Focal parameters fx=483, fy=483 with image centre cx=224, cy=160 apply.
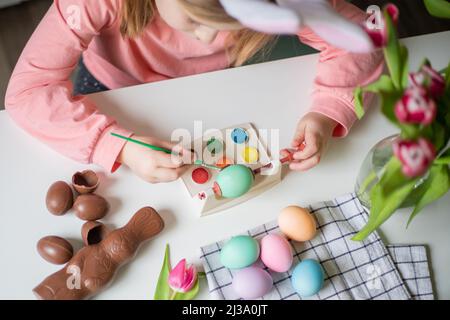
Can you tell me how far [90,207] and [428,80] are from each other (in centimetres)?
45

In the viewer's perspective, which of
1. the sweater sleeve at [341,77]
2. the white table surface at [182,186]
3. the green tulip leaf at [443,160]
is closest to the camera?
the green tulip leaf at [443,160]

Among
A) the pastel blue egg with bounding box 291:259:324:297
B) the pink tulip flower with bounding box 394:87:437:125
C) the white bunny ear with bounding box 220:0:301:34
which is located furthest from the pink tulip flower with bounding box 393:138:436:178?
the pastel blue egg with bounding box 291:259:324:297

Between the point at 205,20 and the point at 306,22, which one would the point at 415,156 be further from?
the point at 205,20

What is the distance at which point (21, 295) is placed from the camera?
625 mm

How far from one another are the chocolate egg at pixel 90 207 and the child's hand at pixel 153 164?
0.24 ft

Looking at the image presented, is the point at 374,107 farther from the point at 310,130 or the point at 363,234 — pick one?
the point at 363,234

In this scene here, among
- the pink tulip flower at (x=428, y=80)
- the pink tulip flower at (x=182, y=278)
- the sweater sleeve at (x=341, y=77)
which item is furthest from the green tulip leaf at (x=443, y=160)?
the pink tulip flower at (x=182, y=278)

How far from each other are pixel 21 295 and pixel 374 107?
1.99 ft

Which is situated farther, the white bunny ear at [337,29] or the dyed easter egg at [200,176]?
the dyed easter egg at [200,176]

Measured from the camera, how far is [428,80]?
45 centimetres

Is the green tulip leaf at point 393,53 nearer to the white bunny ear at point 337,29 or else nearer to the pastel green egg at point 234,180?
the white bunny ear at point 337,29

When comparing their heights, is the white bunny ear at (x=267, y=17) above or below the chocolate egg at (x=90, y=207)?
above

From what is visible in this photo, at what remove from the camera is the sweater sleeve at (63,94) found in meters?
0.72

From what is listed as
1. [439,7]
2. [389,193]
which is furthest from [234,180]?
[439,7]
